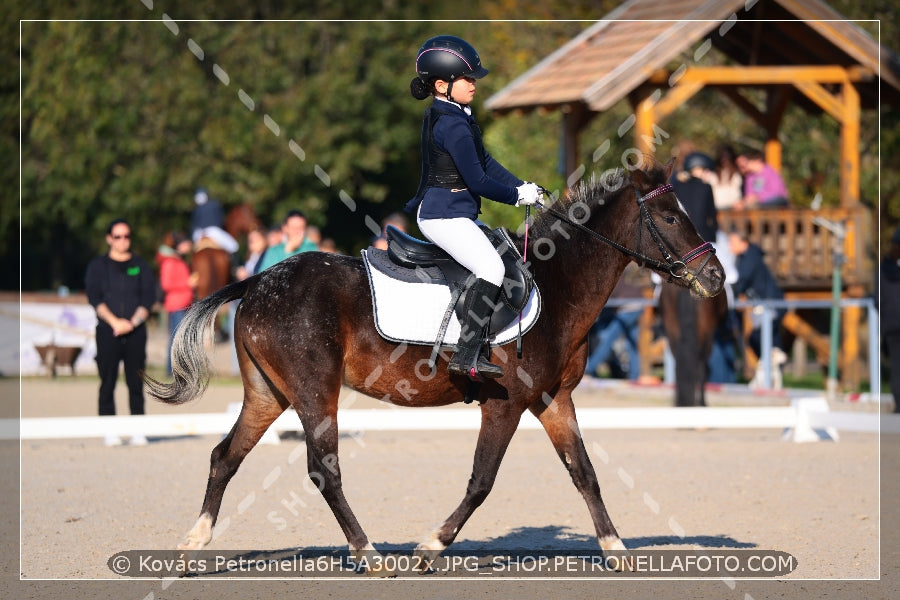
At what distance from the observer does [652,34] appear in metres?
18.9

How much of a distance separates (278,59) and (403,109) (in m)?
3.94

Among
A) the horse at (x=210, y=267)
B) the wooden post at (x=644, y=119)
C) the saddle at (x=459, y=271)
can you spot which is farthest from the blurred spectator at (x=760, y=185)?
the saddle at (x=459, y=271)

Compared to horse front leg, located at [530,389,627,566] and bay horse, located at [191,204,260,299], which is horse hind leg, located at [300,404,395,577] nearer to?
horse front leg, located at [530,389,627,566]

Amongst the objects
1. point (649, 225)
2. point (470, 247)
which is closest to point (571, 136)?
point (649, 225)

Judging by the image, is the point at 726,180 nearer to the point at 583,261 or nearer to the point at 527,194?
the point at 583,261

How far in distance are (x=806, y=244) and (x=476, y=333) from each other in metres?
13.3

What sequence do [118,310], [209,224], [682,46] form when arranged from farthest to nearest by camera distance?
[209,224] < [682,46] < [118,310]

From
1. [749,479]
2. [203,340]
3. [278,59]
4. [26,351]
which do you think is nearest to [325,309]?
[203,340]

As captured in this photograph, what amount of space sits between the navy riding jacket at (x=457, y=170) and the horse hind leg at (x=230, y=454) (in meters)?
1.39

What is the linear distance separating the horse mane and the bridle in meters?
0.06

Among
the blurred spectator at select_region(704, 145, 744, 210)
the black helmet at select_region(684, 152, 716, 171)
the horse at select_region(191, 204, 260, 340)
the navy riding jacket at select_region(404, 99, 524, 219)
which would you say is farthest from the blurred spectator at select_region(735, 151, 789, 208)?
the navy riding jacket at select_region(404, 99, 524, 219)

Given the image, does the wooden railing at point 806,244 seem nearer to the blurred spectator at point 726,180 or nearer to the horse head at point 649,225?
the blurred spectator at point 726,180

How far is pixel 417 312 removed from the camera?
287 inches

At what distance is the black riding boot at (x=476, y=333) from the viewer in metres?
7.08
